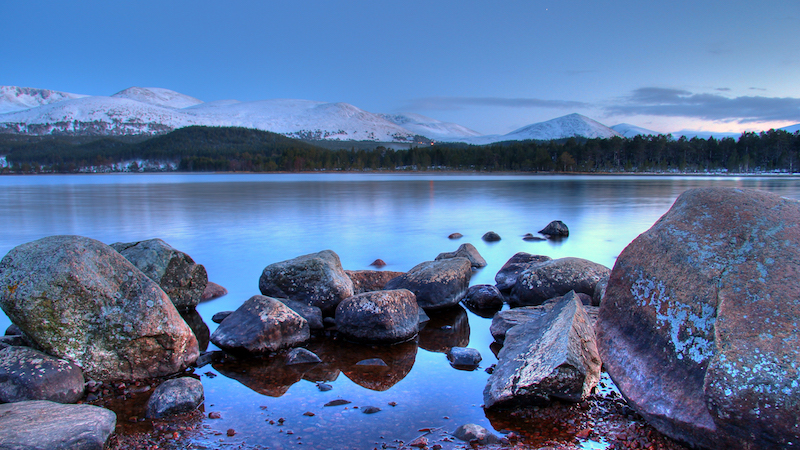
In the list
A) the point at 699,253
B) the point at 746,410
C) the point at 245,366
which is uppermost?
the point at 699,253

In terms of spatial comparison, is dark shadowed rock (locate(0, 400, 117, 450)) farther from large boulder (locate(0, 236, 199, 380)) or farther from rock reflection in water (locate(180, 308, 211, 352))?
rock reflection in water (locate(180, 308, 211, 352))

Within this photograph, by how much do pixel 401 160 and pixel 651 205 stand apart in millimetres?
134859

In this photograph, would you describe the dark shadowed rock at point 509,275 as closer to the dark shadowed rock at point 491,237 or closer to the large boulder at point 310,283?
the large boulder at point 310,283

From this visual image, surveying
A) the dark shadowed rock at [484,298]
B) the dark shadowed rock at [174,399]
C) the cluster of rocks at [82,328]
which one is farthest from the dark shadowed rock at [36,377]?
the dark shadowed rock at [484,298]

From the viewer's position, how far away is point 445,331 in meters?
7.83

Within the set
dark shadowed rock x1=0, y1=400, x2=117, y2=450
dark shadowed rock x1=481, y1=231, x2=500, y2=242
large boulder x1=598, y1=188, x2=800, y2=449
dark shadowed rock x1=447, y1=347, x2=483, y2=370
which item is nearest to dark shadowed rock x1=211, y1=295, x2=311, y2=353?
dark shadowed rock x1=0, y1=400, x2=117, y2=450

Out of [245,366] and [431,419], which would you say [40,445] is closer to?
[245,366]

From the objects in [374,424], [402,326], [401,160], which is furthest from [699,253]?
[401,160]

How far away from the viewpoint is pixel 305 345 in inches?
277

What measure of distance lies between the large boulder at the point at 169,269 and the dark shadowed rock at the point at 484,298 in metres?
5.27

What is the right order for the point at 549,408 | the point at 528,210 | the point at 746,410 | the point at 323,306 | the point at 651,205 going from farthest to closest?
1. the point at 651,205
2. the point at 528,210
3. the point at 323,306
4. the point at 549,408
5. the point at 746,410

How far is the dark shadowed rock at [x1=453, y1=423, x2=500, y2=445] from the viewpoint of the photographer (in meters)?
4.39

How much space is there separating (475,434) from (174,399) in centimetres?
315

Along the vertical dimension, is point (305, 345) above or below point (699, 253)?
below
